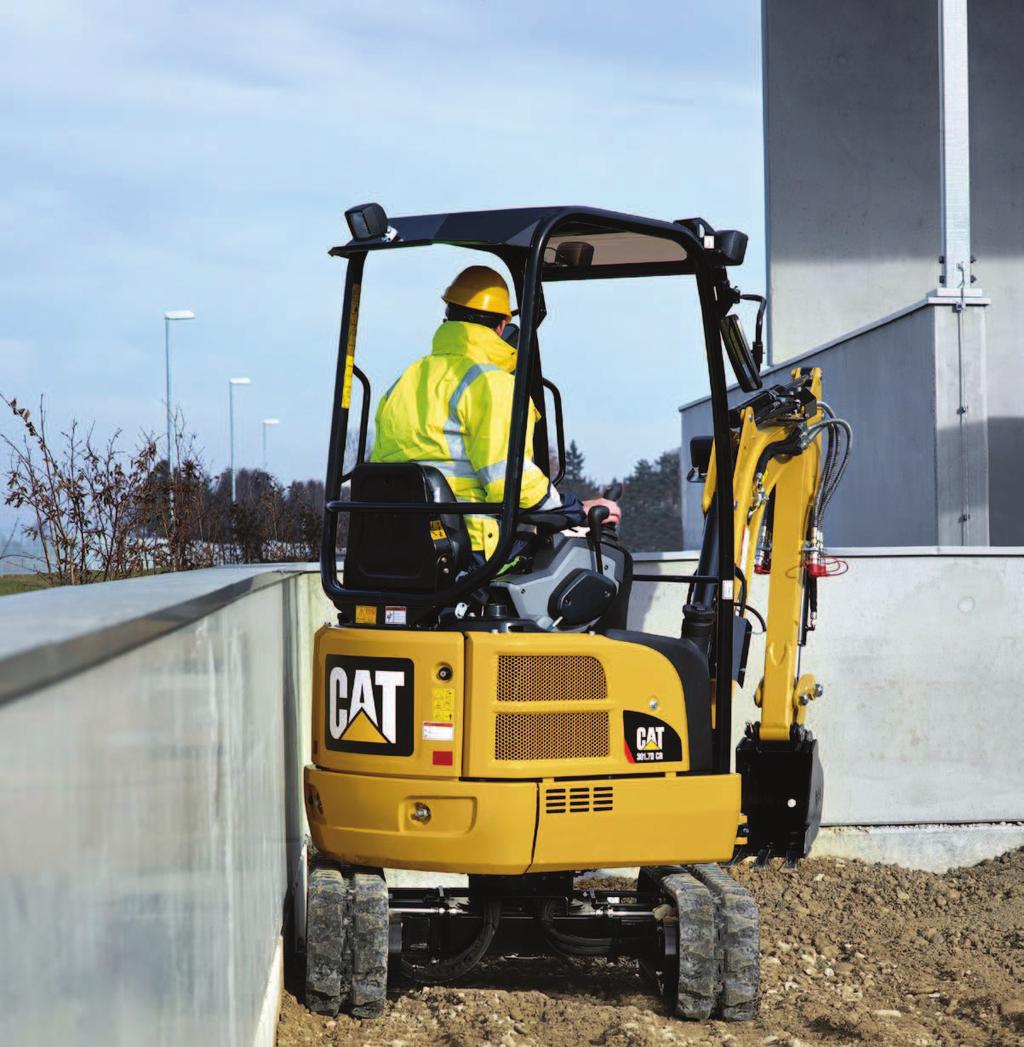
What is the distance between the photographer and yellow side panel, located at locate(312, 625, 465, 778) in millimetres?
5652

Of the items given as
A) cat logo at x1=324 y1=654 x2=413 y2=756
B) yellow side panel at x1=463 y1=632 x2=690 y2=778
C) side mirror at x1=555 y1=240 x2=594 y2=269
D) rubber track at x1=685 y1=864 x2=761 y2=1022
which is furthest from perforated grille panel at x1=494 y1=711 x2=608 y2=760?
side mirror at x1=555 y1=240 x2=594 y2=269

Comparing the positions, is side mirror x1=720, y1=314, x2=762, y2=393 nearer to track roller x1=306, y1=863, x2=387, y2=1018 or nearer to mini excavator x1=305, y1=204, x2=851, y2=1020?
mini excavator x1=305, y1=204, x2=851, y2=1020

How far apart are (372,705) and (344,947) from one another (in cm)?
108

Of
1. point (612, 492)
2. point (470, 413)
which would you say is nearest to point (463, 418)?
point (470, 413)

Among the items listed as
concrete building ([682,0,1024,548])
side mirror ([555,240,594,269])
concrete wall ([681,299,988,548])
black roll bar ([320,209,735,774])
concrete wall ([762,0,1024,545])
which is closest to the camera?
black roll bar ([320,209,735,774])

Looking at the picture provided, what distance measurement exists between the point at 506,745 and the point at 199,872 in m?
2.47

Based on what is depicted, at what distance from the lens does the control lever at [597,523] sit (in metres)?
5.66

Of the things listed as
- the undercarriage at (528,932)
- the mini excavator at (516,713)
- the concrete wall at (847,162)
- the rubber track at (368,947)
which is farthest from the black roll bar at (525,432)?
the concrete wall at (847,162)

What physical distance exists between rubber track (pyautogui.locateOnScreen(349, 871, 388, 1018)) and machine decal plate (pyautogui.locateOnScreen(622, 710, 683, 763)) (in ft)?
4.05

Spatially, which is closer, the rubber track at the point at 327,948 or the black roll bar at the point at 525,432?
Result: the black roll bar at the point at 525,432

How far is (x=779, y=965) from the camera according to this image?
281 inches

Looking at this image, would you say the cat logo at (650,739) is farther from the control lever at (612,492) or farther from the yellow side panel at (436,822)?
the control lever at (612,492)

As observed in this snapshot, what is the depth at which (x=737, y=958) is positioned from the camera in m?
6.30

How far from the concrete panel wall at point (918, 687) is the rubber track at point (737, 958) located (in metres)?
2.49
